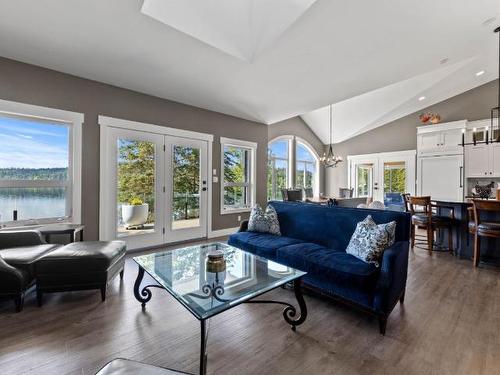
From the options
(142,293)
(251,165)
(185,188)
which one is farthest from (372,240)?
(251,165)

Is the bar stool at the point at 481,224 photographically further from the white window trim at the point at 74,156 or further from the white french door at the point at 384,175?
the white window trim at the point at 74,156

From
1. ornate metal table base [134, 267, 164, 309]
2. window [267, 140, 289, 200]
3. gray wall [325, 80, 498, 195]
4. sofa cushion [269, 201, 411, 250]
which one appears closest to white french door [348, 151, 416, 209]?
gray wall [325, 80, 498, 195]

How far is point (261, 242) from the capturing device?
2957 millimetres

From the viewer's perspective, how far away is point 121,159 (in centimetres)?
398

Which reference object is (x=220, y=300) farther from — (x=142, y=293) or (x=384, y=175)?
(x=384, y=175)

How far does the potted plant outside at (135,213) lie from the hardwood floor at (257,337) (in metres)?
1.64

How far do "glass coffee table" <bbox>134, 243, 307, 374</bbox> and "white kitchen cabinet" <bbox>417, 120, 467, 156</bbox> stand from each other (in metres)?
6.51

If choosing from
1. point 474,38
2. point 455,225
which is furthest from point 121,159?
point 474,38

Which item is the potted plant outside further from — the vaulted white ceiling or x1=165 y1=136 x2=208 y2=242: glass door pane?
the vaulted white ceiling

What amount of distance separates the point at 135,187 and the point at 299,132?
18.4 ft

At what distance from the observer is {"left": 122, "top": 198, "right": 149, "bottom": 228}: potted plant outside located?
4047 mm

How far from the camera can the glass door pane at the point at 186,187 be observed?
180 inches

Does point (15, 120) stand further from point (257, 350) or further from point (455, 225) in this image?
point (455, 225)

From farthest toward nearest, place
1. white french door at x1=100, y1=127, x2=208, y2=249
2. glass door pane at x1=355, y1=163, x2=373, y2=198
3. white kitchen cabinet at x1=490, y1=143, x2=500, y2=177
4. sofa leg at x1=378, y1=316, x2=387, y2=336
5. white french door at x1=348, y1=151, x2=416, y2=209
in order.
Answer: glass door pane at x1=355, y1=163, x2=373, y2=198, white french door at x1=348, y1=151, x2=416, y2=209, white kitchen cabinet at x1=490, y1=143, x2=500, y2=177, white french door at x1=100, y1=127, x2=208, y2=249, sofa leg at x1=378, y1=316, x2=387, y2=336
